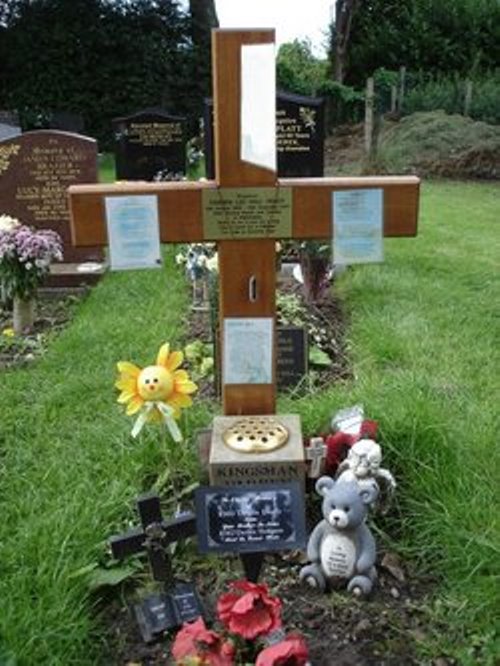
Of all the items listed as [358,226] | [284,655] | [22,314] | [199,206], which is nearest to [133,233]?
[199,206]

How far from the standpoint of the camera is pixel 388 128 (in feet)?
55.0

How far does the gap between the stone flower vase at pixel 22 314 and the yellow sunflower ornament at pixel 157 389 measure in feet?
11.6

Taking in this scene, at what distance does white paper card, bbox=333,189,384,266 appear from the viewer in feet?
7.80

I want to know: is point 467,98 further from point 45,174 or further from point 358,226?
point 358,226

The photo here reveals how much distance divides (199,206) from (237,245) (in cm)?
16

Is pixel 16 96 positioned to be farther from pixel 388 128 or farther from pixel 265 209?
pixel 265 209

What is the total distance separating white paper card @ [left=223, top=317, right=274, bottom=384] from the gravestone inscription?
492 cm

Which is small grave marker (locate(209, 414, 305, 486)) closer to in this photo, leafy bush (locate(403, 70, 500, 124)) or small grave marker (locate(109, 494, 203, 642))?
small grave marker (locate(109, 494, 203, 642))

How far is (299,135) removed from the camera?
6895 millimetres

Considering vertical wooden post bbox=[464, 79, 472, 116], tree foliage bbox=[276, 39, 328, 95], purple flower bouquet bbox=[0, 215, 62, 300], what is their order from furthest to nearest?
tree foliage bbox=[276, 39, 328, 95] < vertical wooden post bbox=[464, 79, 472, 116] < purple flower bouquet bbox=[0, 215, 62, 300]

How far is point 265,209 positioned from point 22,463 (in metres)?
1.60

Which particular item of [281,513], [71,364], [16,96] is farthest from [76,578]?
[16,96]

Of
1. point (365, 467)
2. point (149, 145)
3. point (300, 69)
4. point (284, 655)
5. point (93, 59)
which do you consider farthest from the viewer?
point (300, 69)

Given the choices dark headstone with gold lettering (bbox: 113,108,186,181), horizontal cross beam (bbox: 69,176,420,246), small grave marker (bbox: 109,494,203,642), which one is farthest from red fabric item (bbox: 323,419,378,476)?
dark headstone with gold lettering (bbox: 113,108,186,181)
